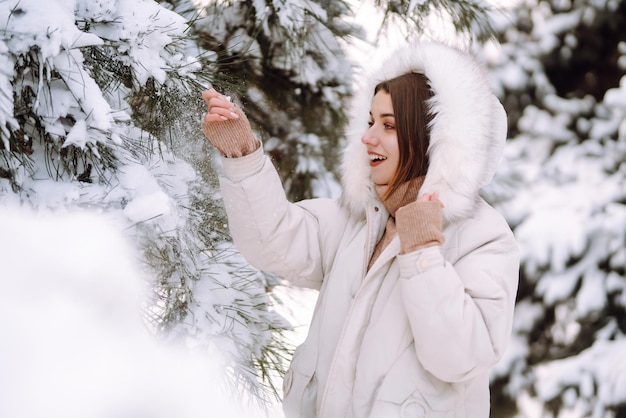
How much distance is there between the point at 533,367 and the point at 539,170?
47.0 inches

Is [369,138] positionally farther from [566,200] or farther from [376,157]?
[566,200]

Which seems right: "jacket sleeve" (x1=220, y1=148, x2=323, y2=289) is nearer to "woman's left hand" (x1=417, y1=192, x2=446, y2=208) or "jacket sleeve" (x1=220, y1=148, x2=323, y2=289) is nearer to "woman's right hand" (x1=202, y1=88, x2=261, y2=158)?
"woman's right hand" (x1=202, y1=88, x2=261, y2=158)

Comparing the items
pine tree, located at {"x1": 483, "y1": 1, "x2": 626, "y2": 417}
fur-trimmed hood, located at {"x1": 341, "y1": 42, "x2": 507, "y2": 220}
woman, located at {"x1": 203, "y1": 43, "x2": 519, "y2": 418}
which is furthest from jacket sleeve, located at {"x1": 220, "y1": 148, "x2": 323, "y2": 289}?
pine tree, located at {"x1": 483, "y1": 1, "x2": 626, "y2": 417}

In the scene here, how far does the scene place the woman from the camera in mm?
1135

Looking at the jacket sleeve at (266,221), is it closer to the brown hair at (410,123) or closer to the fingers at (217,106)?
the fingers at (217,106)

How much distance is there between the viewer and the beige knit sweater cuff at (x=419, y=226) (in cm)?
113

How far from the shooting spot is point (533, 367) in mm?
3885

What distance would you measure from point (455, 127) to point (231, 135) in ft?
1.41

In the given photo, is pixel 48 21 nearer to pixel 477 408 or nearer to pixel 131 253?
pixel 131 253

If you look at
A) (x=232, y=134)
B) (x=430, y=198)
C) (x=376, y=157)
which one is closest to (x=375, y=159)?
(x=376, y=157)

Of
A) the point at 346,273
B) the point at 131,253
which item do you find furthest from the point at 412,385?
the point at 131,253

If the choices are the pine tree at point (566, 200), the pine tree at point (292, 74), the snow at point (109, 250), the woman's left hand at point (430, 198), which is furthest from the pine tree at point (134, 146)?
the pine tree at point (566, 200)

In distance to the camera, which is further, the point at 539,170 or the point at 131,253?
the point at 539,170

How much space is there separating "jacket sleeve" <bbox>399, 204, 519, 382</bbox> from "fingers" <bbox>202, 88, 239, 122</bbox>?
410 mm
